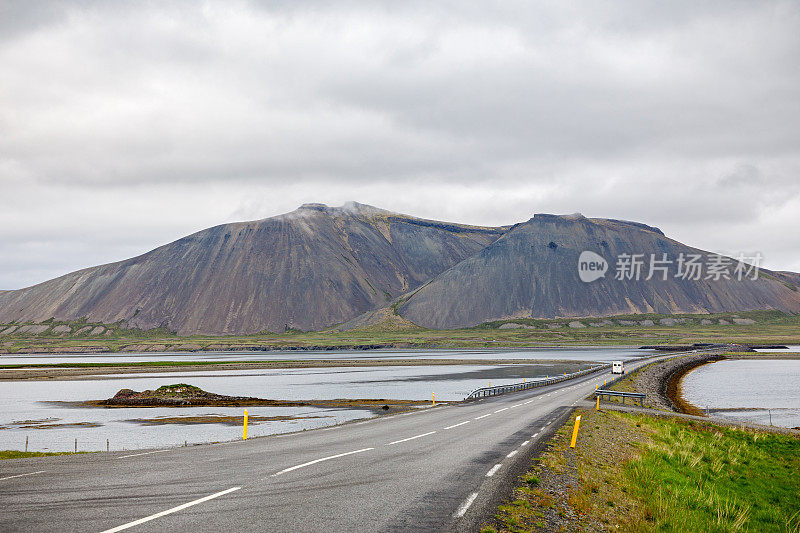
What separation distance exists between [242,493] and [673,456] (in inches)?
761

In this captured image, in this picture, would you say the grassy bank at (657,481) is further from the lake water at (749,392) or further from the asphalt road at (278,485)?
the lake water at (749,392)

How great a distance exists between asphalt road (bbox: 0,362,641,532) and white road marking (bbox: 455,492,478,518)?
0.02 metres

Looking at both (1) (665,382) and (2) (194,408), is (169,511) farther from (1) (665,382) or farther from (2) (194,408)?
(1) (665,382)

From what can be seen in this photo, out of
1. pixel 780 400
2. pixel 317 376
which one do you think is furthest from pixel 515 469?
pixel 317 376

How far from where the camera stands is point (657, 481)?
766 inches

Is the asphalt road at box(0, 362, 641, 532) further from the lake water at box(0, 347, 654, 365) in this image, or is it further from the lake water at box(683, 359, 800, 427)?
the lake water at box(0, 347, 654, 365)

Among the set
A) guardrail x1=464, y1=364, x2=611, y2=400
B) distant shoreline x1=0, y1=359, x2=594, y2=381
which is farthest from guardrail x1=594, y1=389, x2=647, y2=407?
distant shoreline x1=0, y1=359, x2=594, y2=381

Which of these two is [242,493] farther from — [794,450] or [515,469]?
[794,450]

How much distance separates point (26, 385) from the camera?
8806 centimetres

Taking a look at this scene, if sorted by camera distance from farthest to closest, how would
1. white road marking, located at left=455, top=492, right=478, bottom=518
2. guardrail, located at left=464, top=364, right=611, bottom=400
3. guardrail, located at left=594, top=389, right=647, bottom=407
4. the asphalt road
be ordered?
guardrail, located at left=464, top=364, right=611, bottom=400 → guardrail, located at left=594, top=389, right=647, bottom=407 → white road marking, located at left=455, top=492, right=478, bottom=518 → the asphalt road

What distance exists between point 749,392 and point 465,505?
66321 mm

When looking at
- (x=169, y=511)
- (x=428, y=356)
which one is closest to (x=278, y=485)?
(x=169, y=511)

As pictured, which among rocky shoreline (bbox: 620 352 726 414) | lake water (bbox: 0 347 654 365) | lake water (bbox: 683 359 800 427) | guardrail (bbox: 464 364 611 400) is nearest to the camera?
lake water (bbox: 683 359 800 427)

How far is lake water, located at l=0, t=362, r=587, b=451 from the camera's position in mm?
39625
